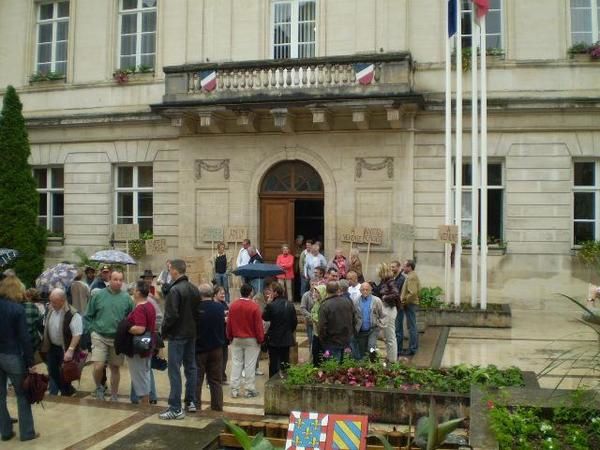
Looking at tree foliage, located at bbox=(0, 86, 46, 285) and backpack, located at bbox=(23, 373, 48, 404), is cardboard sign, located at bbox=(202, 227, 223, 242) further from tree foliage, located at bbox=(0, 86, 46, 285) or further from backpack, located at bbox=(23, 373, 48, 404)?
backpack, located at bbox=(23, 373, 48, 404)

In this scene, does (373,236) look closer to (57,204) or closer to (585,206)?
(585,206)

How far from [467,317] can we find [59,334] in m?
8.61

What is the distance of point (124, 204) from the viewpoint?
1941 centimetres

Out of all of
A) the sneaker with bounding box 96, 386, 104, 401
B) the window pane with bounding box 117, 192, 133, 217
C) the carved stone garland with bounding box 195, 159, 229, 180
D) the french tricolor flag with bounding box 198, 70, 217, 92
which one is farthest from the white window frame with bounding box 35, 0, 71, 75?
the sneaker with bounding box 96, 386, 104, 401

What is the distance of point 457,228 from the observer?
46.9 feet

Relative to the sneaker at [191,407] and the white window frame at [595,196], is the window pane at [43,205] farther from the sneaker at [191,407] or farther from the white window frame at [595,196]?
the white window frame at [595,196]

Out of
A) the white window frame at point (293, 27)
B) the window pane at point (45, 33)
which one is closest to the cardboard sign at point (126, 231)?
the white window frame at point (293, 27)

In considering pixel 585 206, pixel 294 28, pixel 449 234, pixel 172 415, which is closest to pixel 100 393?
pixel 172 415

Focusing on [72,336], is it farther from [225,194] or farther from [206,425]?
[225,194]

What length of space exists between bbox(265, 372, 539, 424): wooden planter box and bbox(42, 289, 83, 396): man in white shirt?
9.13 ft

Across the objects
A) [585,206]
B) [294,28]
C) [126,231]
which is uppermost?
[294,28]

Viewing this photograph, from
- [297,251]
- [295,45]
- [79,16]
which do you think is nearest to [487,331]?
[297,251]

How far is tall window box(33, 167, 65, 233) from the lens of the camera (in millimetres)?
20000

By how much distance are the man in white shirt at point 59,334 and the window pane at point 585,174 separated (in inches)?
504
